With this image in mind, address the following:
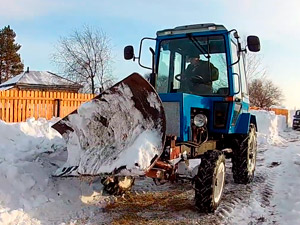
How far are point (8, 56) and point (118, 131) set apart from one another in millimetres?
40361

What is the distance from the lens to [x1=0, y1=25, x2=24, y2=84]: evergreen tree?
136 ft

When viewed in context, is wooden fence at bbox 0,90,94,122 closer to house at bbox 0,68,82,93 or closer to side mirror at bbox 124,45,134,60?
side mirror at bbox 124,45,134,60

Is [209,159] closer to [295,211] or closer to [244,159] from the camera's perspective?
[295,211]

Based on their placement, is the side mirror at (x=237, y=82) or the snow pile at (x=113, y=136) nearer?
the snow pile at (x=113, y=136)

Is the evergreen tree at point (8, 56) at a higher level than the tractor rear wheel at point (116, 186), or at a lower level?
higher

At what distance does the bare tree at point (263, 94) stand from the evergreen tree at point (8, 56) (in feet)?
88.7

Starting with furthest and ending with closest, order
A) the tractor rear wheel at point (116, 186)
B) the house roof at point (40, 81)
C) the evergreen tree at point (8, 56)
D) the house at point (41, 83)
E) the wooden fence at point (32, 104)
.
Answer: the evergreen tree at point (8, 56), the house roof at point (40, 81), the house at point (41, 83), the wooden fence at point (32, 104), the tractor rear wheel at point (116, 186)

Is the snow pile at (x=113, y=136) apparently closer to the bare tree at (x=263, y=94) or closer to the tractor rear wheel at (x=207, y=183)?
the tractor rear wheel at (x=207, y=183)

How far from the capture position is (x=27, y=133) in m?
7.07

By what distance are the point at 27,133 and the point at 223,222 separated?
14.1 ft

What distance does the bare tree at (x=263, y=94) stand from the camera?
38.8m

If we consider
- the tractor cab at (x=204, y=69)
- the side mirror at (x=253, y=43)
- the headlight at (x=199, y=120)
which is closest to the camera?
the headlight at (x=199, y=120)

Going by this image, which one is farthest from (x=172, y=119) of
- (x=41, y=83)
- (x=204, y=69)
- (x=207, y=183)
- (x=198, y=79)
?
(x=41, y=83)

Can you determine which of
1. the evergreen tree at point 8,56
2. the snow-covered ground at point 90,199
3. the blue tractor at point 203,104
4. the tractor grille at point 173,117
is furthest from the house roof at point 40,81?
the tractor grille at point 173,117
